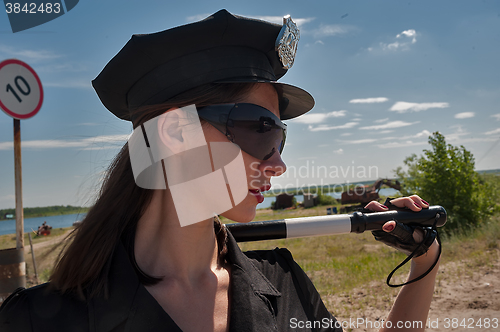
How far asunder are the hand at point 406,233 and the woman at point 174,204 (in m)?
0.60

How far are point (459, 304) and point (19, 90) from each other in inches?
253

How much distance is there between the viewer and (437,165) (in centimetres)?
1162

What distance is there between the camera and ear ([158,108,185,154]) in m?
1.28

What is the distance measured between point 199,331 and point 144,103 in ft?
3.06

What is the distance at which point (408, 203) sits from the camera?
1.79 m

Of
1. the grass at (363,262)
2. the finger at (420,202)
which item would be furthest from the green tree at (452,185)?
the finger at (420,202)

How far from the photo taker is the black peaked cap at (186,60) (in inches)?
→ 50.1

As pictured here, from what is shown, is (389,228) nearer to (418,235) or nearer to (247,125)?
(418,235)

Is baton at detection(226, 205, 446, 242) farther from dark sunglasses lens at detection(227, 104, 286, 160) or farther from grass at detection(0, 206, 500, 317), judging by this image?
grass at detection(0, 206, 500, 317)

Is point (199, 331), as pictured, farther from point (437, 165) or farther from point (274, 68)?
point (437, 165)

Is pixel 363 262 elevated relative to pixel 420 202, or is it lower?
lower

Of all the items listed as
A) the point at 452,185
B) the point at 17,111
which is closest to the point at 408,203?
the point at 17,111

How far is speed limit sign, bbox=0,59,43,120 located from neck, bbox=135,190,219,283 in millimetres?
1702

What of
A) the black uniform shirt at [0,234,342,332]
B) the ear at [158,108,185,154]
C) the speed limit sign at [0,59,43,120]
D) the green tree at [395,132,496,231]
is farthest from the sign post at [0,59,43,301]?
the green tree at [395,132,496,231]
